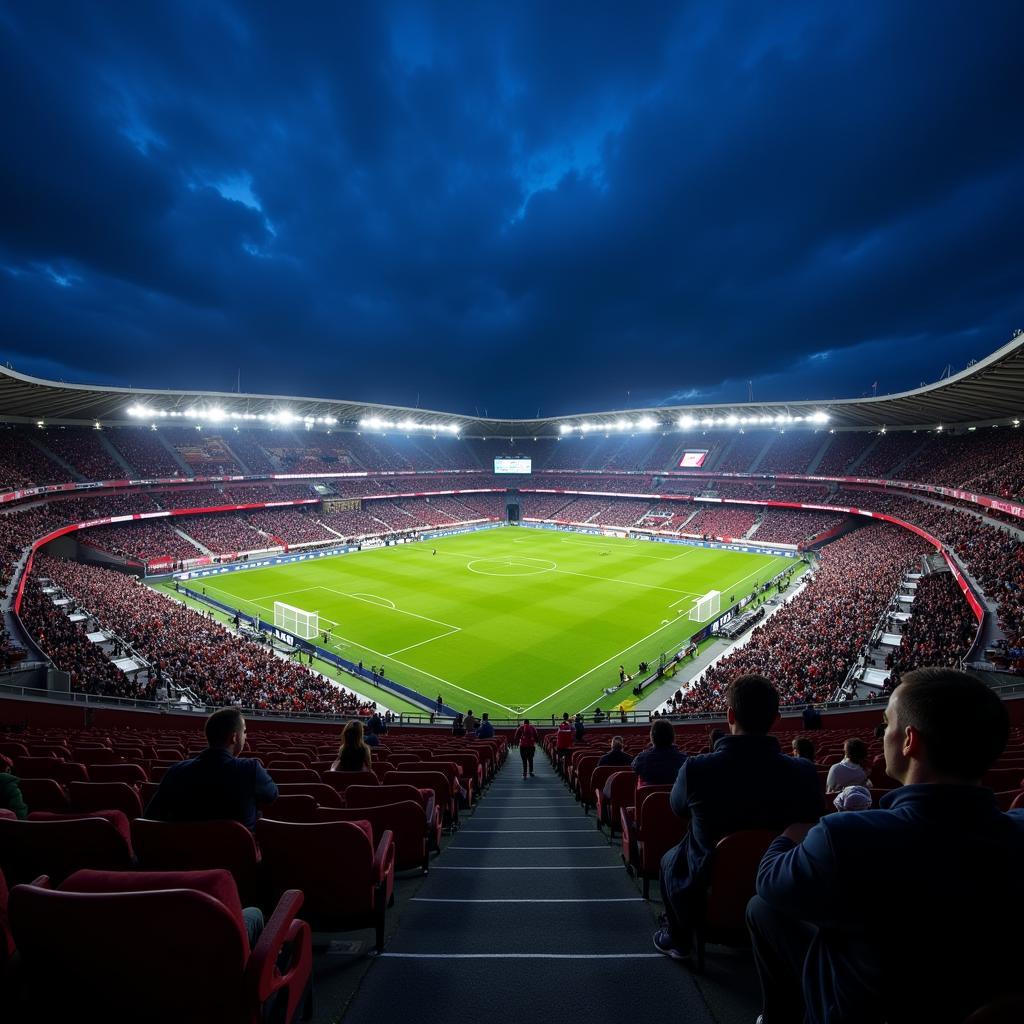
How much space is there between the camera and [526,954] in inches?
146

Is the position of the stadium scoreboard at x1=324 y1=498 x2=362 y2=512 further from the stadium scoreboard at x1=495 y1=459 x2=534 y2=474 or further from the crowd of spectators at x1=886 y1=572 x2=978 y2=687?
the crowd of spectators at x1=886 y1=572 x2=978 y2=687

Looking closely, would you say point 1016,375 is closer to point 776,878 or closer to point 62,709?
point 776,878

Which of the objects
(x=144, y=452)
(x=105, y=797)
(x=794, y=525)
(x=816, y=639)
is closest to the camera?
(x=105, y=797)

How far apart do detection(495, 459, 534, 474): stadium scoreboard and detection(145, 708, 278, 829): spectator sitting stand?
90.1m

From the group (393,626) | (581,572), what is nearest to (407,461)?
(581,572)

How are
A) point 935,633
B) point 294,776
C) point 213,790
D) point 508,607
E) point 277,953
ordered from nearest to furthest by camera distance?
point 277,953 < point 213,790 < point 294,776 < point 935,633 < point 508,607

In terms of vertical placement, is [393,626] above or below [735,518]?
below

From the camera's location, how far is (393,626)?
35438 mm

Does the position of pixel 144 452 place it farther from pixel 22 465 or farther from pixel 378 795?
pixel 378 795

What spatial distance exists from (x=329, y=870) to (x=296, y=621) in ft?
108

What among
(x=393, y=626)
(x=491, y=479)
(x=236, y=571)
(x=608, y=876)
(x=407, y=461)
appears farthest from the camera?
(x=491, y=479)

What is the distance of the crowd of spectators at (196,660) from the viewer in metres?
22.5

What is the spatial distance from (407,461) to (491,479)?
1537 centimetres

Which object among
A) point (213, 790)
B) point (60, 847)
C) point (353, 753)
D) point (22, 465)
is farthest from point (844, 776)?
point (22, 465)
